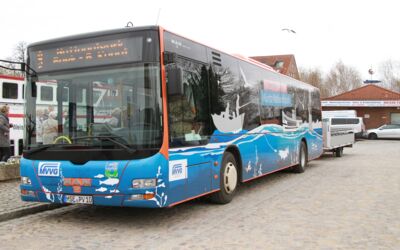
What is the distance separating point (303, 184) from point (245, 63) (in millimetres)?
3663

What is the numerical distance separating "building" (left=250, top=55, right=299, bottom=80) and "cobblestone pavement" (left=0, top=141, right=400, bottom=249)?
7049 cm

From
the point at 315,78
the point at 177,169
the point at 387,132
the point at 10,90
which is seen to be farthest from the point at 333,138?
the point at 315,78

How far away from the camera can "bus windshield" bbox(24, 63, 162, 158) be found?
6312mm

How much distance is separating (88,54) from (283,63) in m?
76.8

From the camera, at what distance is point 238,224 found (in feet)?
22.3

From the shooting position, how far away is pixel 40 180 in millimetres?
6844

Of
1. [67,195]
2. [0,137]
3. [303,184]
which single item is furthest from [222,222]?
[0,137]

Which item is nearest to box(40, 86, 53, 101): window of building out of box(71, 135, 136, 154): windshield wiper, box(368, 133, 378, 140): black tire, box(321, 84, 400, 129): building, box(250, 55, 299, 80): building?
box(71, 135, 136, 154): windshield wiper

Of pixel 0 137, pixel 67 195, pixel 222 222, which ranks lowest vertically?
pixel 222 222

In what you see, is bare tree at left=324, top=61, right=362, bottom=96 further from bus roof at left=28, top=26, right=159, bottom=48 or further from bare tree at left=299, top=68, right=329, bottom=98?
bus roof at left=28, top=26, right=159, bottom=48

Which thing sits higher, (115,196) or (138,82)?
(138,82)

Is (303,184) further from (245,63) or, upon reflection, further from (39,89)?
(39,89)

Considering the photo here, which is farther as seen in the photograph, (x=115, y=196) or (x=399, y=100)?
(x=399, y=100)

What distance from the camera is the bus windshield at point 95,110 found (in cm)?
631
